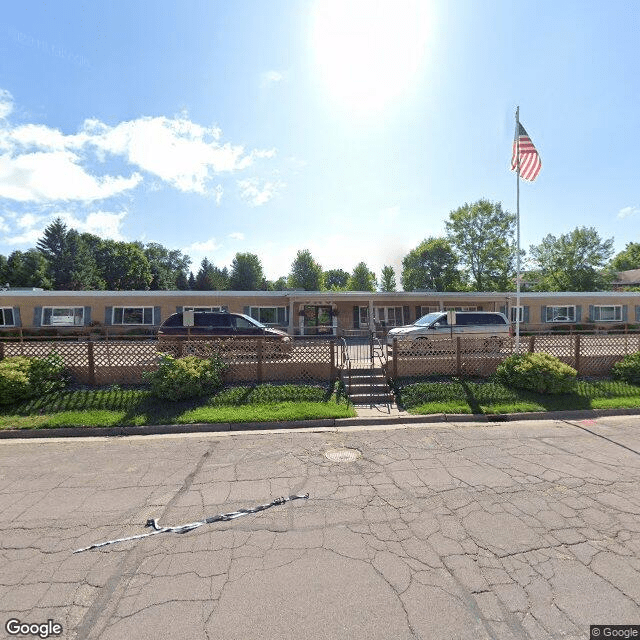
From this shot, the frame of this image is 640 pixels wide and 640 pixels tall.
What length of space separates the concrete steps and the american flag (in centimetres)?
758

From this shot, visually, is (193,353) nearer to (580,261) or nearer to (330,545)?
(330,545)

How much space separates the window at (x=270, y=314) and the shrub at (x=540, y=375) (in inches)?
601

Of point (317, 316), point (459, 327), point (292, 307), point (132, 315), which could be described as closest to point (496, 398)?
point (459, 327)

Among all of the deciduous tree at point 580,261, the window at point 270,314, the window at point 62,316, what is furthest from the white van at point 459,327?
the deciduous tree at point 580,261

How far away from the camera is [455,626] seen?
237cm

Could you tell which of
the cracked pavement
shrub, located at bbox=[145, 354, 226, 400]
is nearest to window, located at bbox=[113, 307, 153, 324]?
shrub, located at bbox=[145, 354, 226, 400]

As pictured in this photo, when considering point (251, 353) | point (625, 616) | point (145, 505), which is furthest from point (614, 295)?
point (145, 505)

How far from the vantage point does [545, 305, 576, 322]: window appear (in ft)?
80.0

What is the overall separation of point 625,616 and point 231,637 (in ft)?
8.91

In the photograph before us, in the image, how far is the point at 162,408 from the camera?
25.3 ft

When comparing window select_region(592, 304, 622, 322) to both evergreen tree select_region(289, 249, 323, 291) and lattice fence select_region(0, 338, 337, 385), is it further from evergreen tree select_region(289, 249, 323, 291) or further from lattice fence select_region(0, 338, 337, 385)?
evergreen tree select_region(289, 249, 323, 291)

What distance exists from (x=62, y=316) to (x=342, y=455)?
21.7 m

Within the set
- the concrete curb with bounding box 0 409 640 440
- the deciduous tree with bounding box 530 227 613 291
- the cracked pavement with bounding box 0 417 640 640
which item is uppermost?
the deciduous tree with bounding box 530 227 613 291

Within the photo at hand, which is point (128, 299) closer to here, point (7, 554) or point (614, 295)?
point (7, 554)
